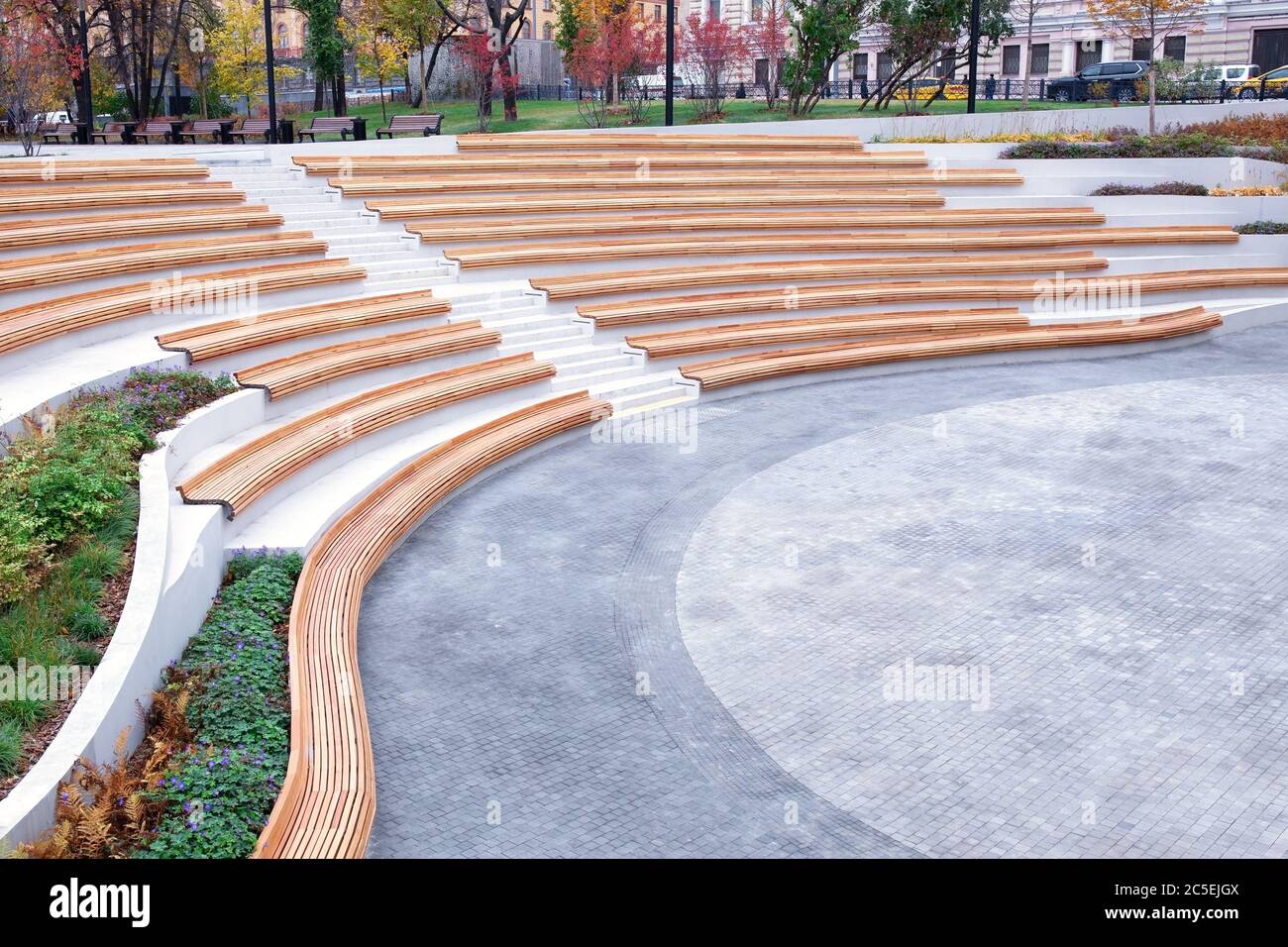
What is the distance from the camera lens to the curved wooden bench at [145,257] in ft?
43.6

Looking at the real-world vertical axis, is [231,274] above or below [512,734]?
above

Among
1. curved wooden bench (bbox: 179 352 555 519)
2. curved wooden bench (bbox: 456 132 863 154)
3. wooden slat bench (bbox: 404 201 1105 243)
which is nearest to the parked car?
wooden slat bench (bbox: 404 201 1105 243)

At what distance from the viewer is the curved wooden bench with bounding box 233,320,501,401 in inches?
500

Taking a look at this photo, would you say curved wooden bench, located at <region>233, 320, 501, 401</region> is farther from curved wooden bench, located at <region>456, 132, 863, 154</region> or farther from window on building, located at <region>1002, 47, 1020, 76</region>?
window on building, located at <region>1002, 47, 1020, 76</region>

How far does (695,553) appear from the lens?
Answer: 11.0 meters

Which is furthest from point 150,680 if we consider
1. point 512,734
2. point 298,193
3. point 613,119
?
point 613,119

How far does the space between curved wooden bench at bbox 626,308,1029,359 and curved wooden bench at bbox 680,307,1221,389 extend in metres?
0.21

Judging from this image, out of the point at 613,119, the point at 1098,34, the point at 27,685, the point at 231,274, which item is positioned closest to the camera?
the point at 27,685

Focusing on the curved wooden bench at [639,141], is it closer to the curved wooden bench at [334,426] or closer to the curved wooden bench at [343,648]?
the curved wooden bench at [334,426]

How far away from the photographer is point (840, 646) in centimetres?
909

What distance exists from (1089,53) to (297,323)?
4486cm

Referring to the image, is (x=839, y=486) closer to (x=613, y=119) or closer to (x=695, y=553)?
(x=695, y=553)

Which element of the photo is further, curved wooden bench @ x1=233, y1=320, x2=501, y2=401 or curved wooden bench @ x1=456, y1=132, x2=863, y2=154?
curved wooden bench @ x1=456, y1=132, x2=863, y2=154
